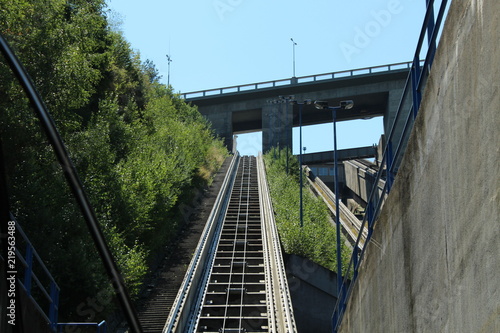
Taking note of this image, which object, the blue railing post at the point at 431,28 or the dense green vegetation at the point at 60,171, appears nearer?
the blue railing post at the point at 431,28

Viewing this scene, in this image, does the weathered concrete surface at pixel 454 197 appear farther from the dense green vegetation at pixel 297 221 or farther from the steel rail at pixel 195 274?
the dense green vegetation at pixel 297 221

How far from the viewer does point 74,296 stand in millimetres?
A: 16547

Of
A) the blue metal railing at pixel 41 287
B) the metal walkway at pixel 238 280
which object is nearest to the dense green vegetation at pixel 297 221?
the metal walkway at pixel 238 280

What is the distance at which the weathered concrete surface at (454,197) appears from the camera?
5035mm

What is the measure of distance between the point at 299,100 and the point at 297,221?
3577 centimetres

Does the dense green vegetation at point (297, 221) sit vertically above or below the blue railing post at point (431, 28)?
below

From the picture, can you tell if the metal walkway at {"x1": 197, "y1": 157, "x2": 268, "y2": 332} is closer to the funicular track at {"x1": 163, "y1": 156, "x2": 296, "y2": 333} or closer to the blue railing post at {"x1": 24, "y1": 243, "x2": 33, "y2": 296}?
the funicular track at {"x1": 163, "y1": 156, "x2": 296, "y2": 333}

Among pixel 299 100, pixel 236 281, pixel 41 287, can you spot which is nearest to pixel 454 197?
pixel 41 287

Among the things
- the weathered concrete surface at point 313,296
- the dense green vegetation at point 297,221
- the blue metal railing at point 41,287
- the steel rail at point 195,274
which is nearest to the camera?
the blue metal railing at point 41,287

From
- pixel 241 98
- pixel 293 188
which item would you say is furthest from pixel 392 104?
pixel 293 188

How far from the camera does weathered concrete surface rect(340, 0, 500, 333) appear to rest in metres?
5.04

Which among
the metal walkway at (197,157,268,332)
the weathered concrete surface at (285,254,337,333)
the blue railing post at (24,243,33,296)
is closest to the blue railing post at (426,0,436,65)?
the blue railing post at (24,243,33,296)

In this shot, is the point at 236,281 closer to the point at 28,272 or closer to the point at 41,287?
the point at 41,287

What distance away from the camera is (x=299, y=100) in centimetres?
6662
